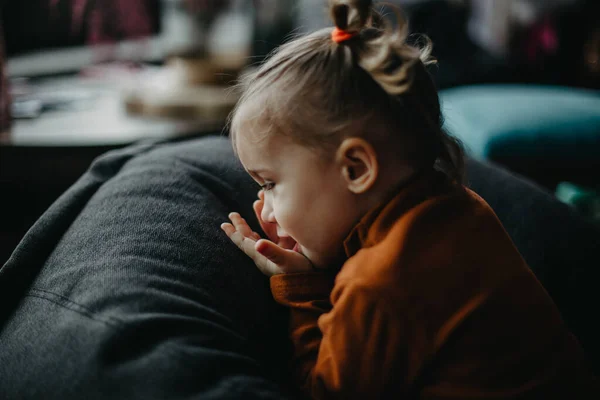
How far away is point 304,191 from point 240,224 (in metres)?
0.13

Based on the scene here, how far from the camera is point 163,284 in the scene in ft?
1.95

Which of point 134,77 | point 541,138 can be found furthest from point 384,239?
point 134,77

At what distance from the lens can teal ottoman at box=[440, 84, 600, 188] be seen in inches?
63.7

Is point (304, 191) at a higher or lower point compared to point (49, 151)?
higher

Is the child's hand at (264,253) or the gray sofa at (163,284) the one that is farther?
the child's hand at (264,253)

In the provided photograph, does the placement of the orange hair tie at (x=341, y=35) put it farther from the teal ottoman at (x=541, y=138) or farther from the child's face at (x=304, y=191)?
the teal ottoman at (x=541, y=138)

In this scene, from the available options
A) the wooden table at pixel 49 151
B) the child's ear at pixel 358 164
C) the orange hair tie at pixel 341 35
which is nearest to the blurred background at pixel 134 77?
the wooden table at pixel 49 151

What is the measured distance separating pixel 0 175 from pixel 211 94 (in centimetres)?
53

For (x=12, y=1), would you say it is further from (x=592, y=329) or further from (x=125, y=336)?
(x=592, y=329)

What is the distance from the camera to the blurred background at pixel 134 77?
1.17 metres

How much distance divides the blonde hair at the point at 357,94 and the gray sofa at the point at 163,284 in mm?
167

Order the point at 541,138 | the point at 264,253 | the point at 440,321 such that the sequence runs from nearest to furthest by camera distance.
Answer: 1. the point at 440,321
2. the point at 264,253
3. the point at 541,138

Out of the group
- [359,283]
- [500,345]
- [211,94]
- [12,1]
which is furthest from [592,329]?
[12,1]

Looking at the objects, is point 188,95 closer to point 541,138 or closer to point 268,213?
point 268,213
